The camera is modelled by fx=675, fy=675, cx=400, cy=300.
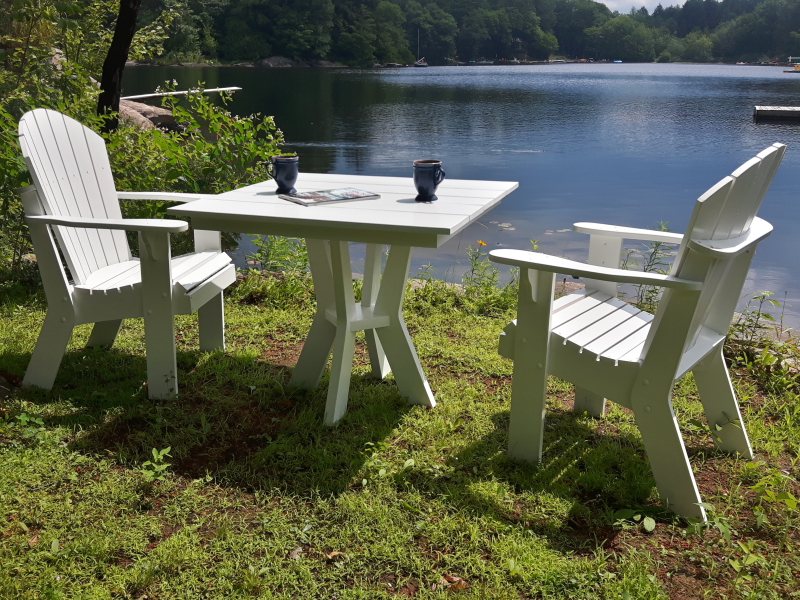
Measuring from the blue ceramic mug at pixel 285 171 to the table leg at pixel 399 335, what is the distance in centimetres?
46

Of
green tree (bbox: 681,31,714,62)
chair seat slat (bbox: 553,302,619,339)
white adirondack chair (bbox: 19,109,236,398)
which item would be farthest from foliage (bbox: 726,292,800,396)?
green tree (bbox: 681,31,714,62)

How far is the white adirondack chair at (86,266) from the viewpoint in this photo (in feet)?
8.47

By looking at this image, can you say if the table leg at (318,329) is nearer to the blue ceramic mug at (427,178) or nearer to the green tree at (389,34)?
the blue ceramic mug at (427,178)

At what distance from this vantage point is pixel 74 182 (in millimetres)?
2900

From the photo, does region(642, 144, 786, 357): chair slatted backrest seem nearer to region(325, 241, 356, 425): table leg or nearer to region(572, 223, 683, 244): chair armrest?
region(572, 223, 683, 244): chair armrest

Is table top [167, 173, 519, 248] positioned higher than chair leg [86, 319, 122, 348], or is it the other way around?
table top [167, 173, 519, 248]

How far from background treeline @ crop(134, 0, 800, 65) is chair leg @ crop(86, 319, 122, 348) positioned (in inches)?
1729

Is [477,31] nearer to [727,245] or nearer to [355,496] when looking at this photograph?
[727,245]

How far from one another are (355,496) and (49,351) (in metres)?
1.49

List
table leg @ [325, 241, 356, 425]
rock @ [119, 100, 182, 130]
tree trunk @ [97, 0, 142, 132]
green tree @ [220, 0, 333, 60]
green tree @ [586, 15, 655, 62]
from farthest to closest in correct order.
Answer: green tree @ [586, 15, 655, 62]
green tree @ [220, 0, 333, 60]
rock @ [119, 100, 182, 130]
tree trunk @ [97, 0, 142, 132]
table leg @ [325, 241, 356, 425]

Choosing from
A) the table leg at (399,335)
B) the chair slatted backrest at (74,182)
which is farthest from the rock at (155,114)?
the table leg at (399,335)

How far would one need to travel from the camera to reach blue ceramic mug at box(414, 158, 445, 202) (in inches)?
94.2

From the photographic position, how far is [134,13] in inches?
208

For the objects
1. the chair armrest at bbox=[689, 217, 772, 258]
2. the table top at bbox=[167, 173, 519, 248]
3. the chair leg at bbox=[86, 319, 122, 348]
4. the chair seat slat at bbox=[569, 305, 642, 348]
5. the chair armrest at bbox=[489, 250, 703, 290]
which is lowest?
the chair leg at bbox=[86, 319, 122, 348]
